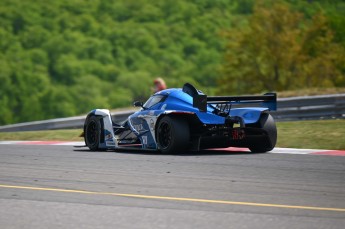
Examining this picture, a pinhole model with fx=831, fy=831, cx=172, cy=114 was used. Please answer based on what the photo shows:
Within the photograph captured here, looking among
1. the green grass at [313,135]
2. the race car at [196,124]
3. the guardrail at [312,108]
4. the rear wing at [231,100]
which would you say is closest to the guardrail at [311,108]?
the guardrail at [312,108]

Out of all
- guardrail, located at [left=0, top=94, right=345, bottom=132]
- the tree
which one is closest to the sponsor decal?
guardrail, located at [left=0, top=94, right=345, bottom=132]

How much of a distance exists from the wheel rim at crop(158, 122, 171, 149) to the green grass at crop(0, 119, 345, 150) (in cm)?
304

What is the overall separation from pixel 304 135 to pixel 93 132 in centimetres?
458

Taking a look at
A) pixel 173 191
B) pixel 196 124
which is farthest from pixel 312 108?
pixel 173 191

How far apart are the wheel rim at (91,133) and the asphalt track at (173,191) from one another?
5.40ft

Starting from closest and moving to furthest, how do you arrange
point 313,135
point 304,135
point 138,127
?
1. point 138,127
2. point 313,135
3. point 304,135

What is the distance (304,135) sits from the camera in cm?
1756

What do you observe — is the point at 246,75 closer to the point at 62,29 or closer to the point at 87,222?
the point at 62,29

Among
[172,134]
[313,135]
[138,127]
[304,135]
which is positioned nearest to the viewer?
[172,134]

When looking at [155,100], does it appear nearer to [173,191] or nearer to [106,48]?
[173,191]

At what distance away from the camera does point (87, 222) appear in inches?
283

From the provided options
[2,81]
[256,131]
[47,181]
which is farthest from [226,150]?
[2,81]

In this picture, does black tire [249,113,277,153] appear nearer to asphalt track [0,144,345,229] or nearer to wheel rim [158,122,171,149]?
asphalt track [0,144,345,229]

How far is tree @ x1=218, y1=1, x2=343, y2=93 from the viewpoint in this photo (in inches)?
2231
